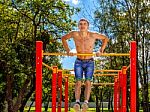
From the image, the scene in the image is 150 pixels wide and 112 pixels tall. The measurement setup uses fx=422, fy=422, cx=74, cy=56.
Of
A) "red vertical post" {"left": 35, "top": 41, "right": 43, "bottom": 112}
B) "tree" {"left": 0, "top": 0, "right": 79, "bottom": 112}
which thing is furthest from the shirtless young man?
"tree" {"left": 0, "top": 0, "right": 79, "bottom": 112}

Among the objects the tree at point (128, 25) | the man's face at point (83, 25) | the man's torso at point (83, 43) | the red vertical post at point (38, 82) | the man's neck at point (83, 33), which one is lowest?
the red vertical post at point (38, 82)

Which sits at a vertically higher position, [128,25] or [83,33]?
[128,25]

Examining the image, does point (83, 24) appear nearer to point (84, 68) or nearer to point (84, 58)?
point (84, 58)

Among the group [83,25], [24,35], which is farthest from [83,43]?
[24,35]

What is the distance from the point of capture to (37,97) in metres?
6.97

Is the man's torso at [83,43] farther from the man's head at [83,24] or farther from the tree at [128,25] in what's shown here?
the tree at [128,25]

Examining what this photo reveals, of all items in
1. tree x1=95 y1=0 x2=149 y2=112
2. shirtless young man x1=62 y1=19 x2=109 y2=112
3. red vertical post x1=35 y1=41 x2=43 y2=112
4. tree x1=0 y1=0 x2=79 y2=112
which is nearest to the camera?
red vertical post x1=35 y1=41 x2=43 y2=112

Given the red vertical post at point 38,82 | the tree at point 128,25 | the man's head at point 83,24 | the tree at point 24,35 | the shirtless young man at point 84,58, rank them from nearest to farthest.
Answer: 1. the red vertical post at point 38,82
2. the man's head at point 83,24
3. the shirtless young man at point 84,58
4. the tree at point 24,35
5. the tree at point 128,25

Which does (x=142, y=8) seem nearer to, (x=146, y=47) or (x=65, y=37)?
(x=146, y=47)

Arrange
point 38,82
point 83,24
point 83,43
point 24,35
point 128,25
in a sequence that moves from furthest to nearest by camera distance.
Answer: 1. point 24,35
2. point 128,25
3. point 83,43
4. point 83,24
5. point 38,82

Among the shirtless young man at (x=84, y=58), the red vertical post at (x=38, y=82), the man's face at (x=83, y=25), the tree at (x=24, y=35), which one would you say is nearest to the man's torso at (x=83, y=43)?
the shirtless young man at (x=84, y=58)

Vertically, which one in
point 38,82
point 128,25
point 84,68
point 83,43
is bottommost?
point 38,82

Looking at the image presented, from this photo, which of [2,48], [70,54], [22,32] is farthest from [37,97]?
[22,32]

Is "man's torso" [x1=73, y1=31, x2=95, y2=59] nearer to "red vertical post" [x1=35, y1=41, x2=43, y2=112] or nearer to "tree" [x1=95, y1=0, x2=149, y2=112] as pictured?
"red vertical post" [x1=35, y1=41, x2=43, y2=112]
